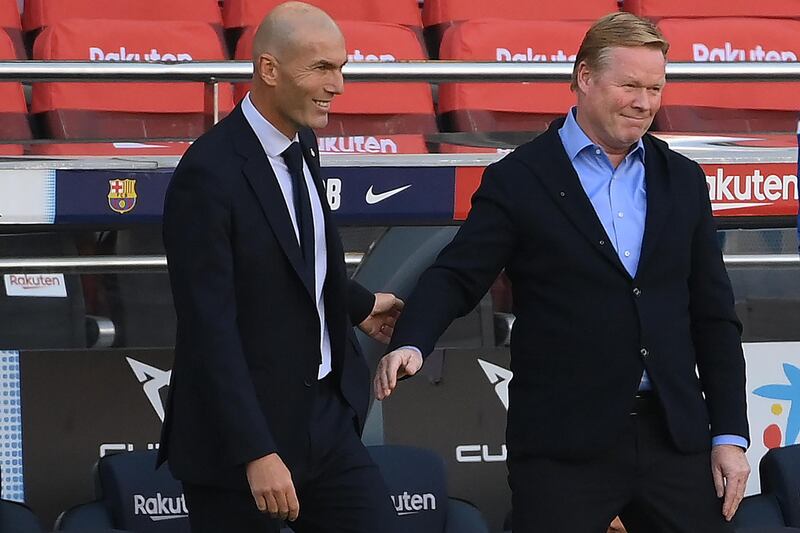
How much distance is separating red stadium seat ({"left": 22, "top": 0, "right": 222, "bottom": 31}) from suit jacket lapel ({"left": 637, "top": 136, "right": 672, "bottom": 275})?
10.2 feet

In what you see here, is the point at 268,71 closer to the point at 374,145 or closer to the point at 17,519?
the point at 17,519

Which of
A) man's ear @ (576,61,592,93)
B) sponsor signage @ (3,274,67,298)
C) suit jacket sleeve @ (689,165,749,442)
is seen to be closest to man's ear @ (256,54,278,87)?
man's ear @ (576,61,592,93)

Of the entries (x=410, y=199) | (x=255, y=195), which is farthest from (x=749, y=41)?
(x=255, y=195)

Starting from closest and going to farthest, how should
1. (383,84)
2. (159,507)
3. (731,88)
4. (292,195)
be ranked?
(292,195) < (159,507) < (383,84) < (731,88)

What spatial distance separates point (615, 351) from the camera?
106 inches

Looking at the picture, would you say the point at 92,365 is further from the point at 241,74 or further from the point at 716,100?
the point at 716,100

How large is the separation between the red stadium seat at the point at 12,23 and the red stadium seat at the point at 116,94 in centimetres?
15

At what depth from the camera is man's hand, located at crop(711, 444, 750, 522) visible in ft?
8.93

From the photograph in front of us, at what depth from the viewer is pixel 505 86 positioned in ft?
18.0

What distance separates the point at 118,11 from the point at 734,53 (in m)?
2.40

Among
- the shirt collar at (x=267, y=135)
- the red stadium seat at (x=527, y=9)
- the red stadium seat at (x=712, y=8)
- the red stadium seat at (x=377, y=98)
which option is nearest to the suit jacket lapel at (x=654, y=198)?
the shirt collar at (x=267, y=135)

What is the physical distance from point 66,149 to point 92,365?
70cm

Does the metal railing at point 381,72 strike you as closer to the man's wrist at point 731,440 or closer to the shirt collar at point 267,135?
the shirt collar at point 267,135

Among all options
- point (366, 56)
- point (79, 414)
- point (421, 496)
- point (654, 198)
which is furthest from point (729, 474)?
point (366, 56)
